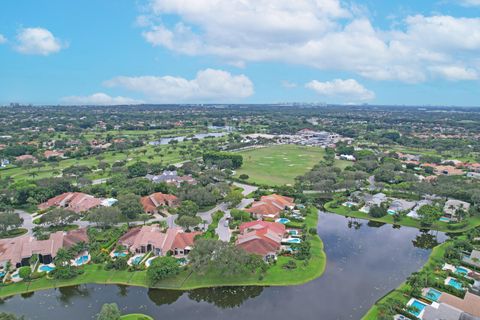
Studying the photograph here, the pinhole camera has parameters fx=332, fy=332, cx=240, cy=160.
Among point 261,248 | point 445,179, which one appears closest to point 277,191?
point 261,248

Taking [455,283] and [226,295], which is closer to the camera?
[226,295]

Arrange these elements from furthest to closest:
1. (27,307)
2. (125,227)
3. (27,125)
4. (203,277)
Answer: (27,125), (125,227), (203,277), (27,307)

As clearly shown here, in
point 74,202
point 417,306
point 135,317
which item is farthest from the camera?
point 74,202

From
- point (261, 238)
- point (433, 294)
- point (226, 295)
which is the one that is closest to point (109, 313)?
point (226, 295)

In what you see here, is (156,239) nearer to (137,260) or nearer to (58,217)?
(137,260)

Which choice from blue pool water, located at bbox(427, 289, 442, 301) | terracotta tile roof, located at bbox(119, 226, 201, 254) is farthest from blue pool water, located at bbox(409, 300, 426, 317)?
terracotta tile roof, located at bbox(119, 226, 201, 254)

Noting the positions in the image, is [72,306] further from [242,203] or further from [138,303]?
[242,203]

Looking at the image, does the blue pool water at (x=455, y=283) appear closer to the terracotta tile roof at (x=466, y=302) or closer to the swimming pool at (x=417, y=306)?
the terracotta tile roof at (x=466, y=302)

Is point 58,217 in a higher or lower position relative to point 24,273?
higher
